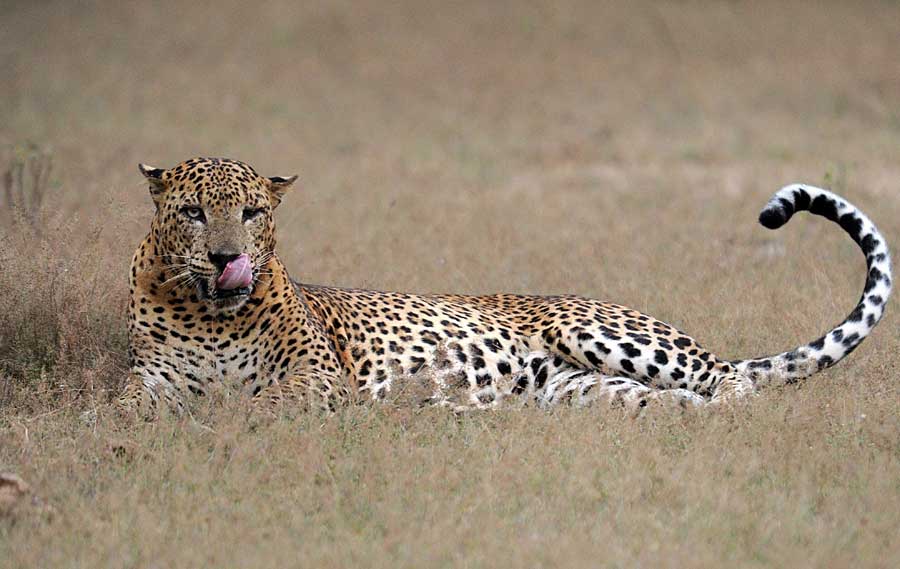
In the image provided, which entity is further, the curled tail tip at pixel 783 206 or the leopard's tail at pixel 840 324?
the leopard's tail at pixel 840 324

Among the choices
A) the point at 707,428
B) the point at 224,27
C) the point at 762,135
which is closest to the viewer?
the point at 707,428

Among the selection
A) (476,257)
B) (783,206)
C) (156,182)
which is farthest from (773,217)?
(476,257)

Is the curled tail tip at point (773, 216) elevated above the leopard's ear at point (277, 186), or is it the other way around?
the leopard's ear at point (277, 186)

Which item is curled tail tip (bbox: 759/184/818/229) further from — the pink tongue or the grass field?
the pink tongue

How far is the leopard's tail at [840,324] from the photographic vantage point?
7.57 metres

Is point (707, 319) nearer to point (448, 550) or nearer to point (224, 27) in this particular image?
point (448, 550)

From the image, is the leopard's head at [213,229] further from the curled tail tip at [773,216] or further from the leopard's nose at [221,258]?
the curled tail tip at [773,216]

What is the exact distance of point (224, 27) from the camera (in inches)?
1154

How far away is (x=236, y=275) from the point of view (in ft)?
22.9

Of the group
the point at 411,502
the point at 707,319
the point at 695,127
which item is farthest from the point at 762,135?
the point at 411,502

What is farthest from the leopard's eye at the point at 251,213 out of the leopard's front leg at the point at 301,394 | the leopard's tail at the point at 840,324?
the leopard's tail at the point at 840,324

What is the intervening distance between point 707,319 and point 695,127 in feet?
36.9

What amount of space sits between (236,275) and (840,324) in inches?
135

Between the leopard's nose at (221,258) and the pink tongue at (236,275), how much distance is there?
18mm
